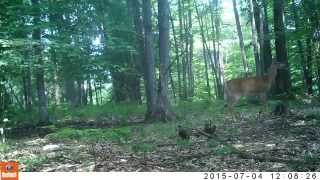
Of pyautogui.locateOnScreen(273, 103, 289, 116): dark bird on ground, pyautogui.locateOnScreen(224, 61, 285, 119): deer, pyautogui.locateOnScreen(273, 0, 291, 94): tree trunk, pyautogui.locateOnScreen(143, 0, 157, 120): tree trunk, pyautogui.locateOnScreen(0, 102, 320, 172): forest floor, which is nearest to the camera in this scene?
pyautogui.locateOnScreen(0, 102, 320, 172): forest floor

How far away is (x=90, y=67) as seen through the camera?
13.7 m

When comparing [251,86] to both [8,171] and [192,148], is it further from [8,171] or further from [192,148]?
[8,171]

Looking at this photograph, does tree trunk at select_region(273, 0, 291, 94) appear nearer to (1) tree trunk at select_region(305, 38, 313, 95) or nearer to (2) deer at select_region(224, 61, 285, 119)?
(2) deer at select_region(224, 61, 285, 119)

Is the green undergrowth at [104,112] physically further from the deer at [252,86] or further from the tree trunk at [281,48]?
the tree trunk at [281,48]

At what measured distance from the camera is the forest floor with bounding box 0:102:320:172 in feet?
18.7

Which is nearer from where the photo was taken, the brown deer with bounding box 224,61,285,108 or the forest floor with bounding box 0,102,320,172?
the forest floor with bounding box 0,102,320,172

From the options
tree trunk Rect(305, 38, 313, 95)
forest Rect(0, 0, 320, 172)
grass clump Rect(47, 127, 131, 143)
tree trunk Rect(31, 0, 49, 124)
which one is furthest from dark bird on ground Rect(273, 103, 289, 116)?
tree trunk Rect(31, 0, 49, 124)

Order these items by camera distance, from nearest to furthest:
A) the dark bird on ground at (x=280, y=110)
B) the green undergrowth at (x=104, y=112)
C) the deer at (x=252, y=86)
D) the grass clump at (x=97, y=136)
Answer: the grass clump at (x=97, y=136), the dark bird on ground at (x=280, y=110), the deer at (x=252, y=86), the green undergrowth at (x=104, y=112)

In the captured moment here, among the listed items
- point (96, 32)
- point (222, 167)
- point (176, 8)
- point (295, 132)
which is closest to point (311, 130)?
point (295, 132)

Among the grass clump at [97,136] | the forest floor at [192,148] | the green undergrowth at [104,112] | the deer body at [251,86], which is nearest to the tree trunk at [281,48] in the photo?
the deer body at [251,86]

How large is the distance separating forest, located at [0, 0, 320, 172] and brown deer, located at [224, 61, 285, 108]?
25mm

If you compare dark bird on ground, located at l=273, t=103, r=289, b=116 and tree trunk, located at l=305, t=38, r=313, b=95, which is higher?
tree trunk, located at l=305, t=38, r=313, b=95

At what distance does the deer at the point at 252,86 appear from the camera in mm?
11531

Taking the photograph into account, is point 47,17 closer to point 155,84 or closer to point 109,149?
point 155,84
